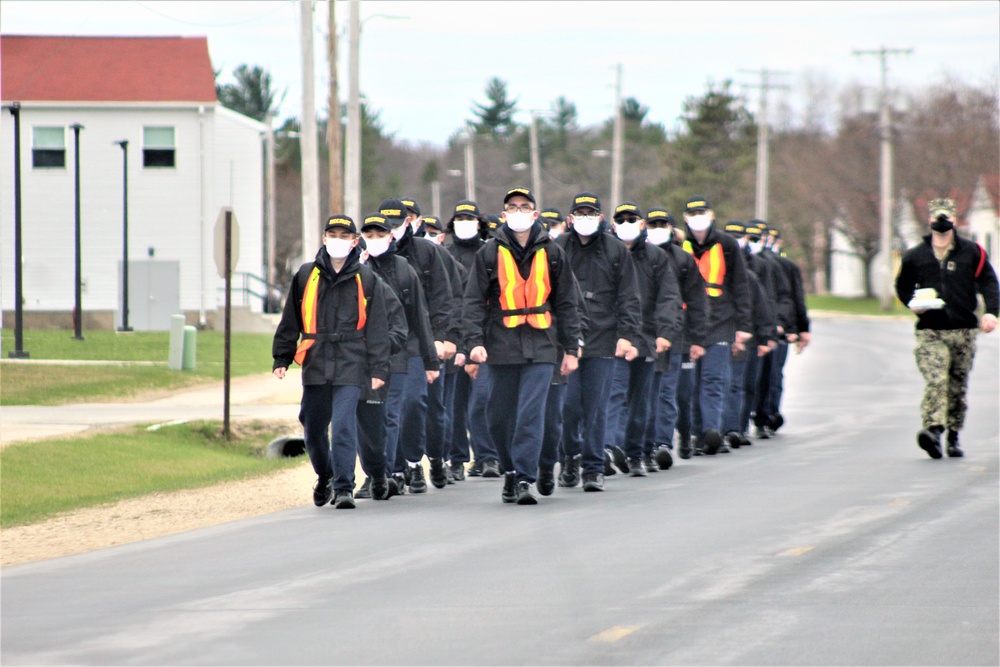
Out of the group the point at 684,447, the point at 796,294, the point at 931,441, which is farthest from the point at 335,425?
the point at 796,294

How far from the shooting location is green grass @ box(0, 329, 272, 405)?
22672mm

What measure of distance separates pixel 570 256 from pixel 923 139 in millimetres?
62920

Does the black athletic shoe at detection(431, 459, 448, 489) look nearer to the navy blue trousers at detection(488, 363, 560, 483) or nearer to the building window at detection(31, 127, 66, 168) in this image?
the navy blue trousers at detection(488, 363, 560, 483)

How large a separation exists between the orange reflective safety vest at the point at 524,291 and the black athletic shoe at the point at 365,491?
69.1 inches

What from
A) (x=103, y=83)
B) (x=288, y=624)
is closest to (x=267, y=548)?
(x=288, y=624)

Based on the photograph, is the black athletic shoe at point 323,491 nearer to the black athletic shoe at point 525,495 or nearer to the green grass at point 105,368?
the black athletic shoe at point 525,495

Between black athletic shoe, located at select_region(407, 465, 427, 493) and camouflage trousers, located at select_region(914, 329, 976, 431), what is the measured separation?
455cm

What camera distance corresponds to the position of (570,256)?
1270 cm

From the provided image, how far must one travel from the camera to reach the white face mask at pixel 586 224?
1233cm

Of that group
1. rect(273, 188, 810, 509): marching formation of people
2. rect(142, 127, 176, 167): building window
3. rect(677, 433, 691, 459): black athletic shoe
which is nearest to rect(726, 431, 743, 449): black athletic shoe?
→ rect(273, 188, 810, 509): marching formation of people

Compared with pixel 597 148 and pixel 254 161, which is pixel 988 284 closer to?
pixel 254 161

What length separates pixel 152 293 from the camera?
43.8 m

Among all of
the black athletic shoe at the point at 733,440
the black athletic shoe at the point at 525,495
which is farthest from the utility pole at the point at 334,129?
the black athletic shoe at the point at 525,495

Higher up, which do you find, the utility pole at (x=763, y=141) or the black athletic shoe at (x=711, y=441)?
the utility pole at (x=763, y=141)
